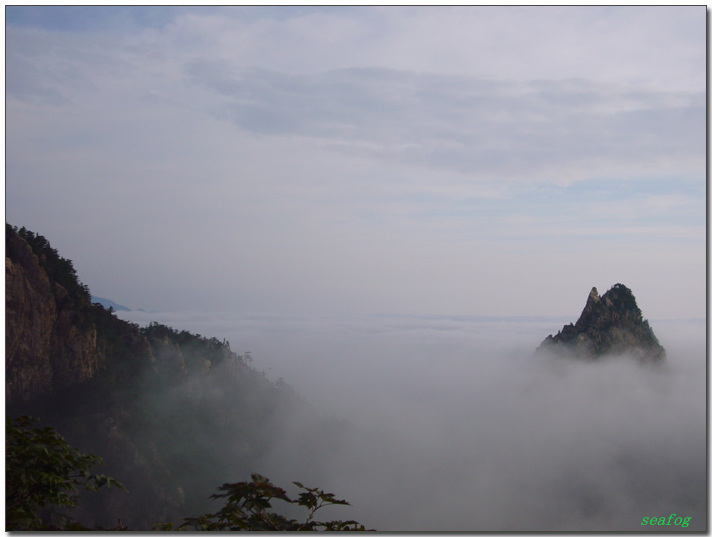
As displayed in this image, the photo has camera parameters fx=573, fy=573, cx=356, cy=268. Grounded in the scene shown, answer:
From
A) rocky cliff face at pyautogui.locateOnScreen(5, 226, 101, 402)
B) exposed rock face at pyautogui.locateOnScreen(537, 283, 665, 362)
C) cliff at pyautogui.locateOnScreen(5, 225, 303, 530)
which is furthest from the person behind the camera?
exposed rock face at pyautogui.locateOnScreen(537, 283, 665, 362)

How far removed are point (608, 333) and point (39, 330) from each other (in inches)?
765

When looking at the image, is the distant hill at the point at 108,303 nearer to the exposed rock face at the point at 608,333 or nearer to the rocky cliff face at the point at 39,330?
the rocky cliff face at the point at 39,330

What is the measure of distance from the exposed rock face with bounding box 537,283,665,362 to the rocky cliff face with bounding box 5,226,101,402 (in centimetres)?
1205

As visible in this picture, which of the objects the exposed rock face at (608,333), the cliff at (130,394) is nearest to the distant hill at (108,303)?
the cliff at (130,394)

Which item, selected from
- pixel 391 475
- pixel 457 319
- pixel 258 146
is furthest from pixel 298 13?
pixel 391 475

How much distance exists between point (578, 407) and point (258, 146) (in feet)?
31.9

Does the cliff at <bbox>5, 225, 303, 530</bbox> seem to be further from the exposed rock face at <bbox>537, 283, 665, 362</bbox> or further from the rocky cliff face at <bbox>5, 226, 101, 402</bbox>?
the exposed rock face at <bbox>537, 283, 665, 362</bbox>

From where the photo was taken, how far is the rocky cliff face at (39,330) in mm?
9094

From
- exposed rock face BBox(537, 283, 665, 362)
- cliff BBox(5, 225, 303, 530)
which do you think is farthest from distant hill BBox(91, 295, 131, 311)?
exposed rock face BBox(537, 283, 665, 362)

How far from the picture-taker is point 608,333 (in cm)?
2211

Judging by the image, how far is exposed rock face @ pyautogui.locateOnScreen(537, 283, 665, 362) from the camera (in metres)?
17.4

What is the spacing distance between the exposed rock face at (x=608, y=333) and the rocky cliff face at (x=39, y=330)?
12050 mm

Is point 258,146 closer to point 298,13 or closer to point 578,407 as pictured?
point 298,13

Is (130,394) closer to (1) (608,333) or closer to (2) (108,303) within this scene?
(2) (108,303)
